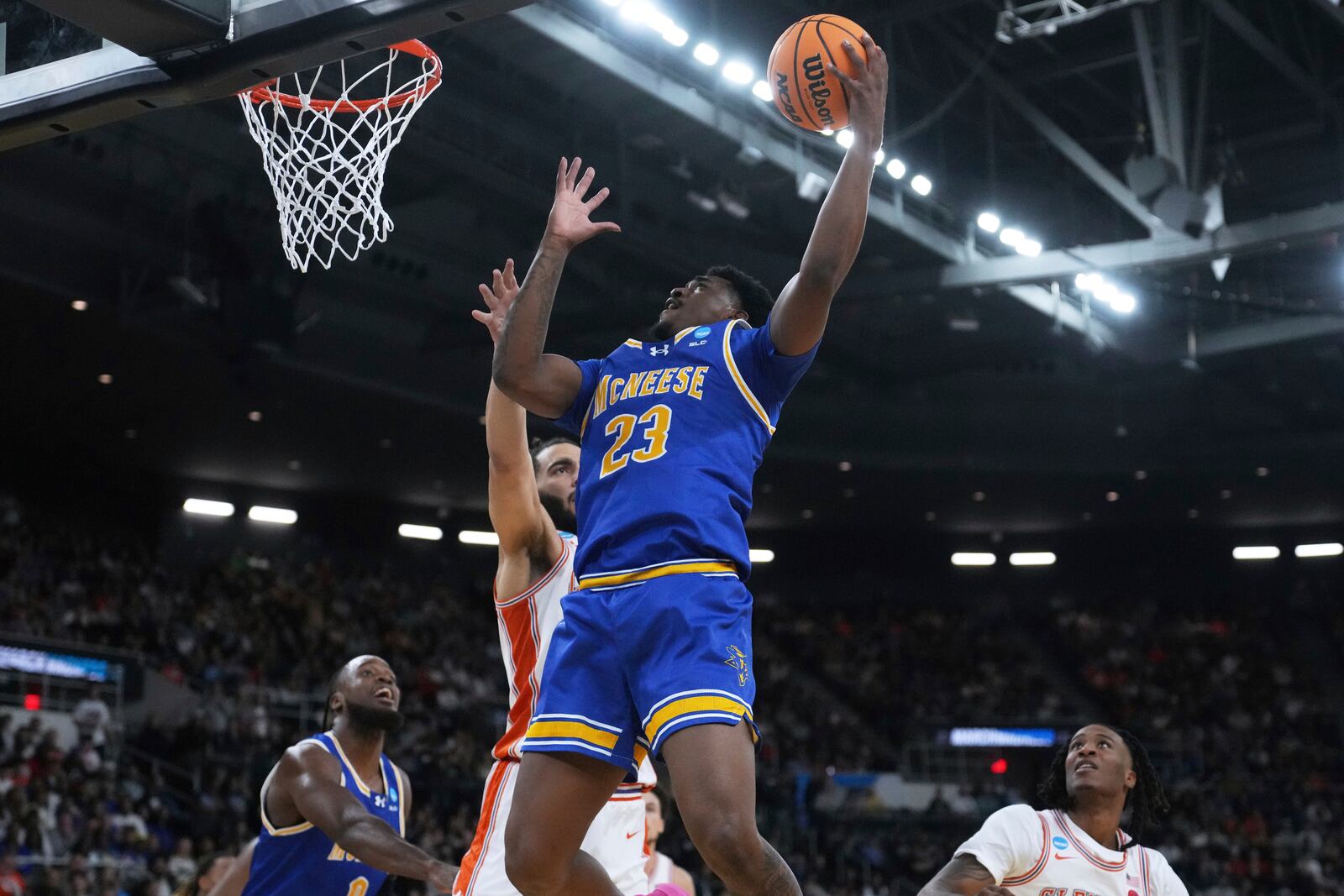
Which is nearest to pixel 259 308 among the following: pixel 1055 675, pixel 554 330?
pixel 554 330

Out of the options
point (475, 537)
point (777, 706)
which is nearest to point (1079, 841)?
point (777, 706)

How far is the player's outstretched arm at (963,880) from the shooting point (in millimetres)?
4539

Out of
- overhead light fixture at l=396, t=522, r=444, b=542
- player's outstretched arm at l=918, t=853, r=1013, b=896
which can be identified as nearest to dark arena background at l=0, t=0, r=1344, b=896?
overhead light fixture at l=396, t=522, r=444, b=542

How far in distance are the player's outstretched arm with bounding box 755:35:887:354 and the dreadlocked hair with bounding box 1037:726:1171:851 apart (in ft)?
8.01

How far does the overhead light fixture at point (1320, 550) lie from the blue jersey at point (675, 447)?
29.3m

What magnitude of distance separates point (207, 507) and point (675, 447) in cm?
2467

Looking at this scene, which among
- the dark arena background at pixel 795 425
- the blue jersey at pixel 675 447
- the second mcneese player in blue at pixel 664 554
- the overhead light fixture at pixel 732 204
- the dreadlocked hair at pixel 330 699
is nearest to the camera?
the second mcneese player in blue at pixel 664 554

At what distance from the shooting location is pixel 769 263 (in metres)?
19.6

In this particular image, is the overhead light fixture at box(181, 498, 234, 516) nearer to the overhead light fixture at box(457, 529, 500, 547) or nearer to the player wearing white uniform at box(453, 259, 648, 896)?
the overhead light fixture at box(457, 529, 500, 547)

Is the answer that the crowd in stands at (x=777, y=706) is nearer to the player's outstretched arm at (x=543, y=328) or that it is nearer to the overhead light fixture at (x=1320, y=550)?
the overhead light fixture at (x=1320, y=550)

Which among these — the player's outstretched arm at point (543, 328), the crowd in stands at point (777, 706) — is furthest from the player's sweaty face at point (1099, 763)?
the crowd in stands at point (777, 706)

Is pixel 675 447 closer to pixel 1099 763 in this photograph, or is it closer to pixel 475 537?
pixel 1099 763

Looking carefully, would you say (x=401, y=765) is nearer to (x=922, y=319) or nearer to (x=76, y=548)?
(x=76, y=548)

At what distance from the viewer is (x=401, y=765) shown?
1945 cm
